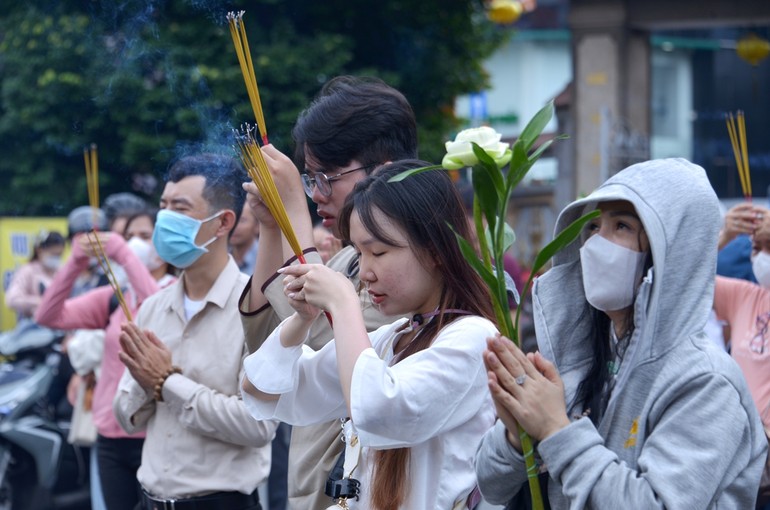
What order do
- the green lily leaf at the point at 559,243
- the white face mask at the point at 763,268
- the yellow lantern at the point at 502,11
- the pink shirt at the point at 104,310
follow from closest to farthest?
the green lily leaf at the point at 559,243 → the white face mask at the point at 763,268 → the pink shirt at the point at 104,310 → the yellow lantern at the point at 502,11

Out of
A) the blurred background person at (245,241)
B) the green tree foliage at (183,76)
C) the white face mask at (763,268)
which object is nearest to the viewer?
the white face mask at (763,268)

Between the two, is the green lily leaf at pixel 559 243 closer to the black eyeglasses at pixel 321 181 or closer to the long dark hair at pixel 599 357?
the long dark hair at pixel 599 357

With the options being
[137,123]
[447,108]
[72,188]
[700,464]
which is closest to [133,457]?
[700,464]

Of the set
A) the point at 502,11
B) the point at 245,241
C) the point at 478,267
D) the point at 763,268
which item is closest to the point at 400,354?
the point at 478,267

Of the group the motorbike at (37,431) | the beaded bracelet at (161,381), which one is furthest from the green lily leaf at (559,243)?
the motorbike at (37,431)

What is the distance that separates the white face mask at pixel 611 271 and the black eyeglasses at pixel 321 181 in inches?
39.4

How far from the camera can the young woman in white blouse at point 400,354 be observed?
91.8 inches

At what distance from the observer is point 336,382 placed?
2.77 meters

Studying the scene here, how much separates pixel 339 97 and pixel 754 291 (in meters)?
2.18

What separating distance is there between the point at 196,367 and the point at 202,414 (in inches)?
10.3

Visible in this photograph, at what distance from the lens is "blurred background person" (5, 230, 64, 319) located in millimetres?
9531

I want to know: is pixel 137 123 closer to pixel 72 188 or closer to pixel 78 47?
pixel 78 47

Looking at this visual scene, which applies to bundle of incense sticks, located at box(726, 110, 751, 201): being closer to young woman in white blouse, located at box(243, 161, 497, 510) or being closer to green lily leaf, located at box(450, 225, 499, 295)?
young woman in white blouse, located at box(243, 161, 497, 510)

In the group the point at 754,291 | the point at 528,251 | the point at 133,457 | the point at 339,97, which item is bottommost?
the point at 528,251
